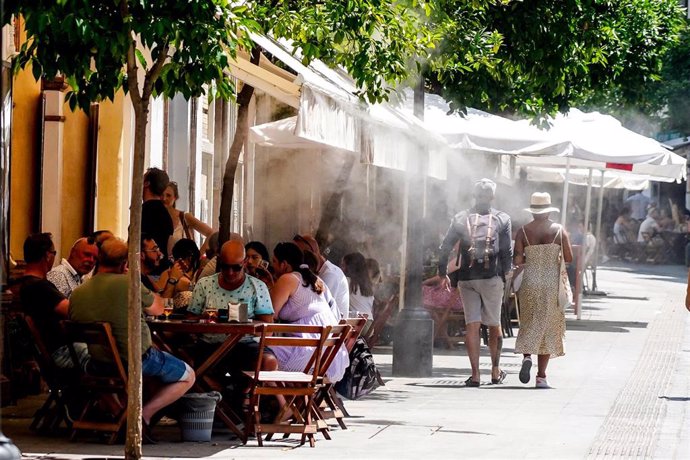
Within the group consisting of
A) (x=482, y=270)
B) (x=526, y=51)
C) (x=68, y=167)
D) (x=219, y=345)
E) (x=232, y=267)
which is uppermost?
(x=526, y=51)

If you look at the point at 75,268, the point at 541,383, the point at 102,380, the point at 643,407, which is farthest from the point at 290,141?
the point at 102,380

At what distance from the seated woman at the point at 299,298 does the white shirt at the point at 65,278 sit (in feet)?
5.40

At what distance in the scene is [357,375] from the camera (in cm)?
1207

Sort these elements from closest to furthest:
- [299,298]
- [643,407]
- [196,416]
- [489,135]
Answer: [196,416] < [299,298] < [643,407] < [489,135]

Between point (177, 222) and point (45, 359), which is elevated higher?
point (177, 222)

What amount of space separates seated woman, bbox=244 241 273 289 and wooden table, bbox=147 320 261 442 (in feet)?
7.50

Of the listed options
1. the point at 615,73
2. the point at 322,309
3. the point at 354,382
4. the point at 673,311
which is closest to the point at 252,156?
the point at 615,73

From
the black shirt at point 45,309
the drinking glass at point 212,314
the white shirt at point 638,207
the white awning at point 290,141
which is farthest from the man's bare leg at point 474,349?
the white shirt at point 638,207

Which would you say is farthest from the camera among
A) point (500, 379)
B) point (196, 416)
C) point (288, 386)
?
point (500, 379)

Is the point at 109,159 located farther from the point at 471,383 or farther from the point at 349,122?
the point at 349,122

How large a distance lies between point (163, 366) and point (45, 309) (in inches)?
47.6

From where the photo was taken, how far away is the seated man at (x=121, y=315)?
29.3 feet

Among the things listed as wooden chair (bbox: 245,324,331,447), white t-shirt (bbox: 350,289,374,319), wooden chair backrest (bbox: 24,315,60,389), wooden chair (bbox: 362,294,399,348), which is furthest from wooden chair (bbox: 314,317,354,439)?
wooden chair (bbox: 362,294,399,348)

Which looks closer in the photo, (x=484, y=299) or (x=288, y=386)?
(x=288, y=386)
